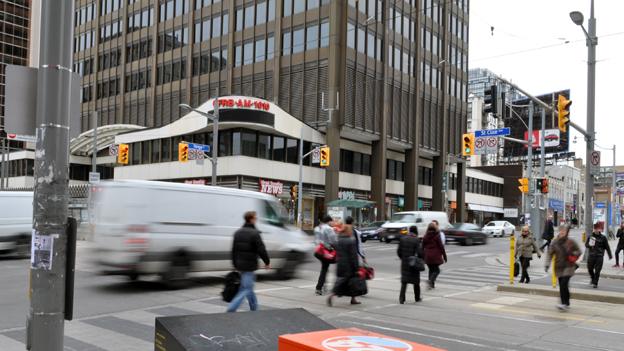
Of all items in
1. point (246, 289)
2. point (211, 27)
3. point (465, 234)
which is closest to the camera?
point (246, 289)

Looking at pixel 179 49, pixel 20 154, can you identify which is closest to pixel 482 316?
pixel 179 49

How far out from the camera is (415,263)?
11.8 metres

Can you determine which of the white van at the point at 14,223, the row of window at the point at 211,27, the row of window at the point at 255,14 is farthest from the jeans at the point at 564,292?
the row of window at the point at 211,27

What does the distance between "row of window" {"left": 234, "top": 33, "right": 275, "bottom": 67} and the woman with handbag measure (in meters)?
41.6

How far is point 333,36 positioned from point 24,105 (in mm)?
43742

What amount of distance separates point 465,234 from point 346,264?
26.6 meters

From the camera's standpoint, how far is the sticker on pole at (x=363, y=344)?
291cm

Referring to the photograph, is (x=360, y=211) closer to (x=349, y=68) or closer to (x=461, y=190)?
(x=349, y=68)

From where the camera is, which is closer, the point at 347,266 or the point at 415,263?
the point at 347,266

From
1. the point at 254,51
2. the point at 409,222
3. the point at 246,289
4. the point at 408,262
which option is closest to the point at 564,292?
the point at 408,262

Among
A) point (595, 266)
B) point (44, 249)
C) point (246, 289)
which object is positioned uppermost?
point (44, 249)

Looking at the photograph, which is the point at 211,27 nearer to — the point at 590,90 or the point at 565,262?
the point at 590,90

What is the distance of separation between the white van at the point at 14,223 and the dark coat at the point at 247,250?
44.0 ft

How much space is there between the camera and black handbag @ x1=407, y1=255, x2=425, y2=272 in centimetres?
1181
